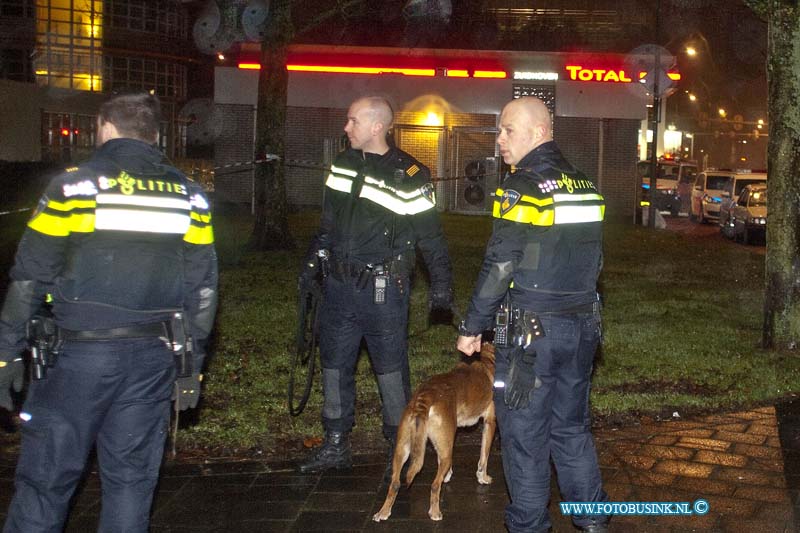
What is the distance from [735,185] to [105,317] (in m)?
26.3

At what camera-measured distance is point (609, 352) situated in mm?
9398

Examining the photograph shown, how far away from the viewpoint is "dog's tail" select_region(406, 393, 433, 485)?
4770 millimetres

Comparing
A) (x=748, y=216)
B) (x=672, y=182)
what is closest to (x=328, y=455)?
(x=748, y=216)

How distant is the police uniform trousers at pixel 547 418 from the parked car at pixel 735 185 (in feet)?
72.8

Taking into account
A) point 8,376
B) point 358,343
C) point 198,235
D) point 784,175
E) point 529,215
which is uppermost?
point 784,175

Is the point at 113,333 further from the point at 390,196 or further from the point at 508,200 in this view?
the point at 390,196

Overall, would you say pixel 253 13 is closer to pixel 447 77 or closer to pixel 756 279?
pixel 447 77

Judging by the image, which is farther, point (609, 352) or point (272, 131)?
point (272, 131)

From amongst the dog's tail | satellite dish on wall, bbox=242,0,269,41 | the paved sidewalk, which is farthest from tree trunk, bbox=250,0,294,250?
the dog's tail

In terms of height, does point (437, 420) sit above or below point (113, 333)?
below

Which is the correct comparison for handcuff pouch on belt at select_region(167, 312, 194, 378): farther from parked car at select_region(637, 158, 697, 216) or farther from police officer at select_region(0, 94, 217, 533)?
parked car at select_region(637, 158, 697, 216)

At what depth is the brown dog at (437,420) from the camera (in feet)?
15.7

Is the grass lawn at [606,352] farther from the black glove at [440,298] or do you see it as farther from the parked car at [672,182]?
the parked car at [672,182]

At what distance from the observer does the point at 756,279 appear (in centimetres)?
1562
